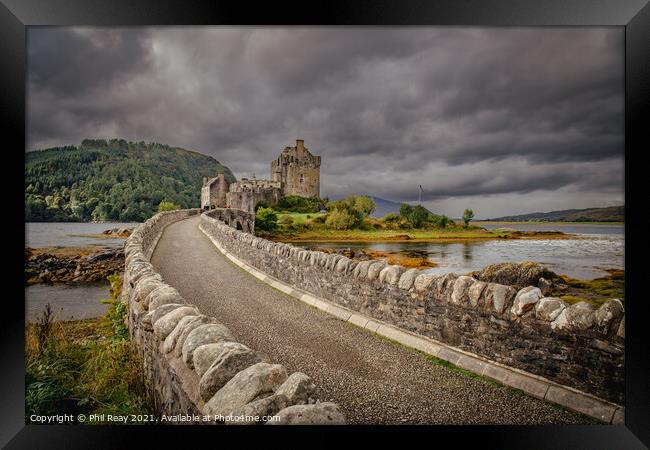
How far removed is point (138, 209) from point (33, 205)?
2844 millimetres

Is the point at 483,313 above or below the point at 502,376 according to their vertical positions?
above

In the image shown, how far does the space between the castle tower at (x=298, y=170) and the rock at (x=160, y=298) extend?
3157 mm

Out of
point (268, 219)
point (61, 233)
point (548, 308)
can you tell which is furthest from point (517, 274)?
point (268, 219)

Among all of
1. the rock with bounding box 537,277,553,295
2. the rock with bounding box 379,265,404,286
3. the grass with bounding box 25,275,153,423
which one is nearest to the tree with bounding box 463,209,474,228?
the rock with bounding box 537,277,553,295

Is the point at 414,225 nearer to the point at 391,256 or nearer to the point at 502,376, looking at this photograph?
the point at 391,256

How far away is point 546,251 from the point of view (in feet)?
14.0

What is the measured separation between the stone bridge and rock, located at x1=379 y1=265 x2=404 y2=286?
13 mm

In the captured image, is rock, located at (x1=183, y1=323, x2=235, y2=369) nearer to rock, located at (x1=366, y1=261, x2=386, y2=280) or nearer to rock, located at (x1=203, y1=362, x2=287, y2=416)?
rock, located at (x1=203, y1=362, x2=287, y2=416)

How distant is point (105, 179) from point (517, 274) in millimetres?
6417

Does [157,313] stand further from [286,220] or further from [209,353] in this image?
[286,220]

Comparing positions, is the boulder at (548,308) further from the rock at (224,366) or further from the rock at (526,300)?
the rock at (224,366)

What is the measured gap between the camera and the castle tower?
6098 mm

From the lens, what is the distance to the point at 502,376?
263 cm
